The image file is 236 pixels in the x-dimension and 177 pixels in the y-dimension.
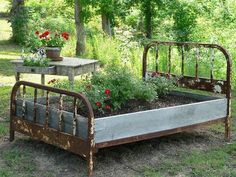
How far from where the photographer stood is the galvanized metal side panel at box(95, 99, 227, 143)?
5188 millimetres

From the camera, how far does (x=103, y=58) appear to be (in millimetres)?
13195

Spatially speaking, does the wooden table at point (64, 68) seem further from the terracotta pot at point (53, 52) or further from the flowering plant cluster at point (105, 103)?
the flowering plant cluster at point (105, 103)

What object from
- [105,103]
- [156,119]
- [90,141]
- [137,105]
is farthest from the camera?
[137,105]

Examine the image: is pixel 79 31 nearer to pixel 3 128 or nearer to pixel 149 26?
pixel 149 26

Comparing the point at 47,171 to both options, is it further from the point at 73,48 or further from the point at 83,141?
the point at 73,48

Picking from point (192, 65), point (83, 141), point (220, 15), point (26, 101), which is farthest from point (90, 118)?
point (220, 15)

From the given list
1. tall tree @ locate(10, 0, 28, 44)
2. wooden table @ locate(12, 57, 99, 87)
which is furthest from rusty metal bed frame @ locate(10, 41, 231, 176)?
tall tree @ locate(10, 0, 28, 44)

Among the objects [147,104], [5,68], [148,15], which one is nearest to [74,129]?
[147,104]

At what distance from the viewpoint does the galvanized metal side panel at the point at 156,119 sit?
5.19 meters

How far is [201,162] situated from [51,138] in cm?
167

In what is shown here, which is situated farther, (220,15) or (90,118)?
(220,15)

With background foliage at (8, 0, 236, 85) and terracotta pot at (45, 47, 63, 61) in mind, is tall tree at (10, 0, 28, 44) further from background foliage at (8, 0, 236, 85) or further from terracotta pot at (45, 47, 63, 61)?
terracotta pot at (45, 47, 63, 61)

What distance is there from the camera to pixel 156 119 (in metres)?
5.66

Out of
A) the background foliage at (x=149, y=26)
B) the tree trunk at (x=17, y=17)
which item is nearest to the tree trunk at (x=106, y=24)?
the background foliage at (x=149, y=26)
